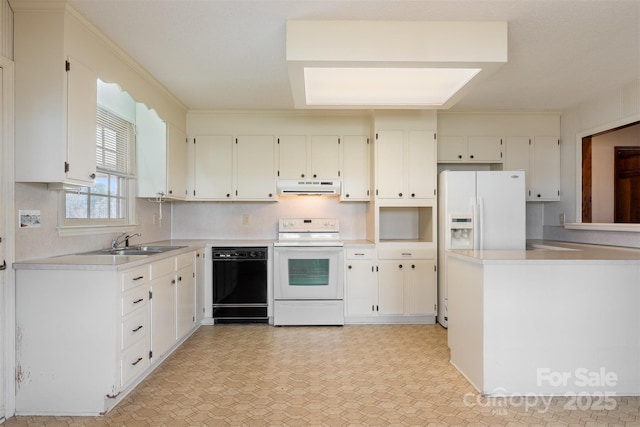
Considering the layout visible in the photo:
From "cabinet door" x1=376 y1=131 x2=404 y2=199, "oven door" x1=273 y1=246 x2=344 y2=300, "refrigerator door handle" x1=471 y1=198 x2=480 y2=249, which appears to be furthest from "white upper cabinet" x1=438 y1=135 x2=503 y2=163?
"oven door" x1=273 y1=246 x2=344 y2=300

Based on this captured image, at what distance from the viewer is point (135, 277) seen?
248 cm

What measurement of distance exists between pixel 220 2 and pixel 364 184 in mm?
2646

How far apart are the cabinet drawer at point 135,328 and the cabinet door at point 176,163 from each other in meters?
1.57

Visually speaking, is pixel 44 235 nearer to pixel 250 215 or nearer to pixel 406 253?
pixel 250 215

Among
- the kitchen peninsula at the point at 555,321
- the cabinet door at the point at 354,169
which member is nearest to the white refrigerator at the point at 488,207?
the cabinet door at the point at 354,169

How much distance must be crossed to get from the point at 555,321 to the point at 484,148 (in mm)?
2539

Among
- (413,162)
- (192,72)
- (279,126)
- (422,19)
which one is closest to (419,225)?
(413,162)

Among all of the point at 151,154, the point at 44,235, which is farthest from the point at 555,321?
the point at 151,154

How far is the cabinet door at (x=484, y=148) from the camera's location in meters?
4.42

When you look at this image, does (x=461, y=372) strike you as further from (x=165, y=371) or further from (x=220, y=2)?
(x=220, y=2)

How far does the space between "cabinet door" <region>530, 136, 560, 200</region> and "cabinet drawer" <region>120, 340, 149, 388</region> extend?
437 centimetres

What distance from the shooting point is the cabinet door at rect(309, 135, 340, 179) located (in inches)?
173

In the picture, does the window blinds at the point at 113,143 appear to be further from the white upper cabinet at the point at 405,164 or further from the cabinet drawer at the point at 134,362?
the white upper cabinet at the point at 405,164

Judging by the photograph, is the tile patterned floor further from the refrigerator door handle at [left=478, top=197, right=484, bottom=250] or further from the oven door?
the refrigerator door handle at [left=478, top=197, right=484, bottom=250]
